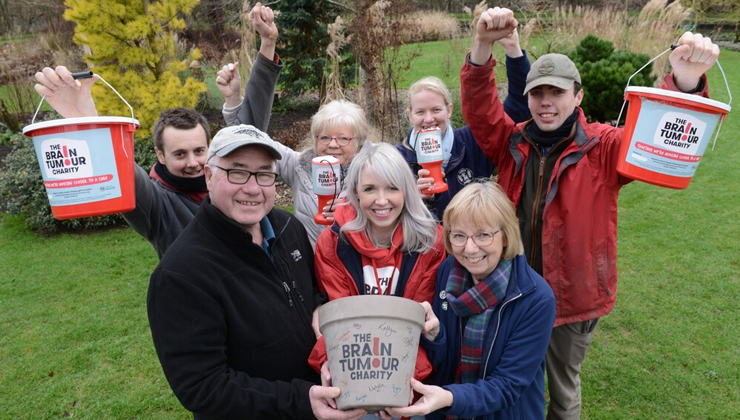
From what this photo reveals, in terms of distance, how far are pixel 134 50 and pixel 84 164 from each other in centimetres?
633

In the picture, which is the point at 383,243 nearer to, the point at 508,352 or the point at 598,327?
the point at 508,352

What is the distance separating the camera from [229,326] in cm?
179

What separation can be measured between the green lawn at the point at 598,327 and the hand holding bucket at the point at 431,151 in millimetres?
2169

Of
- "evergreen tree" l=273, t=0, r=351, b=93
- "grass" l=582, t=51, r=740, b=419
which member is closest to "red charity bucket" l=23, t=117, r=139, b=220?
"grass" l=582, t=51, r=740, b=419

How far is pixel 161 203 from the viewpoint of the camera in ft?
8.08

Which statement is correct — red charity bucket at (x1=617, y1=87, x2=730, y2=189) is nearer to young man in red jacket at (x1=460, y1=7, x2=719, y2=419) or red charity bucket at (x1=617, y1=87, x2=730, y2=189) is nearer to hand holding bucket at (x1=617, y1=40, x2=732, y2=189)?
hand holding bucket at (x1=617, y1=40, x2=732, y2=189)

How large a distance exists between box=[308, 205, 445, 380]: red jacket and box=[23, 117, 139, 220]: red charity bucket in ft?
3.14

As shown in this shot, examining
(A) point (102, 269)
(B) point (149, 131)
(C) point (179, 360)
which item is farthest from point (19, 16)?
(C) point (179, 360)

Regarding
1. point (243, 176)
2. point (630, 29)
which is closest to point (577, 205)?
point (243, 176)

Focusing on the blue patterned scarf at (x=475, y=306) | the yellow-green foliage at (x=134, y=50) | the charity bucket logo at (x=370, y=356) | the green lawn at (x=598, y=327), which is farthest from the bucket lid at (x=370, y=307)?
the yellow-green foliage at (x=134, y=50)

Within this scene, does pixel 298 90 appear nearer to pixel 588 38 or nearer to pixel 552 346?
pixel 588 38

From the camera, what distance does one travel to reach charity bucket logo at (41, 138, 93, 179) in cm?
207

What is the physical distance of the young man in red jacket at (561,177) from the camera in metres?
2.43

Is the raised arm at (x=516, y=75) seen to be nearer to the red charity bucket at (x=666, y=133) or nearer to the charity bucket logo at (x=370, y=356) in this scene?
the red charity bucket at (x=666, y=133)
